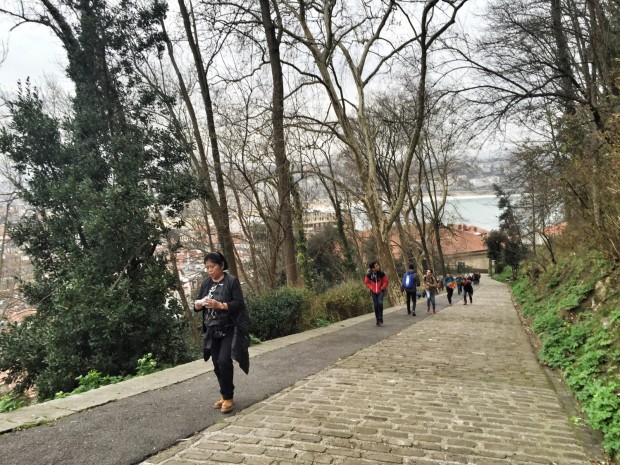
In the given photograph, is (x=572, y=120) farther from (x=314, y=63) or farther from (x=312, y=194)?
(x=312, y=194)

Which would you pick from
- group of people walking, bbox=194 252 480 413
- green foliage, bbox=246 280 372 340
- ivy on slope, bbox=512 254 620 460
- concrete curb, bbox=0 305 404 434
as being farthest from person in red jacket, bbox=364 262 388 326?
group of people walking, bbox=194 252 480 413

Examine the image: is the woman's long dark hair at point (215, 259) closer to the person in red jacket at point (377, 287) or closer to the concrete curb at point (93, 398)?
the concrete curb at point (93, 398)

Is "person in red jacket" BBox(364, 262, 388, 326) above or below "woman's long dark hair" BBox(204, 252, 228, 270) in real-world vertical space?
below

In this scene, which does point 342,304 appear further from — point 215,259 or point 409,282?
point 215,259

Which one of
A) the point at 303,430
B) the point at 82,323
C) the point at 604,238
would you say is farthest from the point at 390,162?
the point at 303,430

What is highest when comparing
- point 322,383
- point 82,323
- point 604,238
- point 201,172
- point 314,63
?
point 314,63

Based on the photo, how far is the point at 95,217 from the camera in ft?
32.8

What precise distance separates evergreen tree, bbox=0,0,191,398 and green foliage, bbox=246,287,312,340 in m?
1.82

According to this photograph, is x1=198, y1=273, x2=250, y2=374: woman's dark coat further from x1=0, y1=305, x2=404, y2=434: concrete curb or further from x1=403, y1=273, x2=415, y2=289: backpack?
x1=403, y1=273, x2=415, y2=289: backpack

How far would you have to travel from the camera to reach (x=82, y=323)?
902 cm

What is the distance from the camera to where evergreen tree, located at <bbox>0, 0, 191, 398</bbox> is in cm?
919

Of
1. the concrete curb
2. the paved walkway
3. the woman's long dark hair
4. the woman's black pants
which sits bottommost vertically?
the paved walkway

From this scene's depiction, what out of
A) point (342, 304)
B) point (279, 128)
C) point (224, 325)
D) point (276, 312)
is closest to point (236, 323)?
point (224, 325)

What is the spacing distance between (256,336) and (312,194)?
16962 mm
